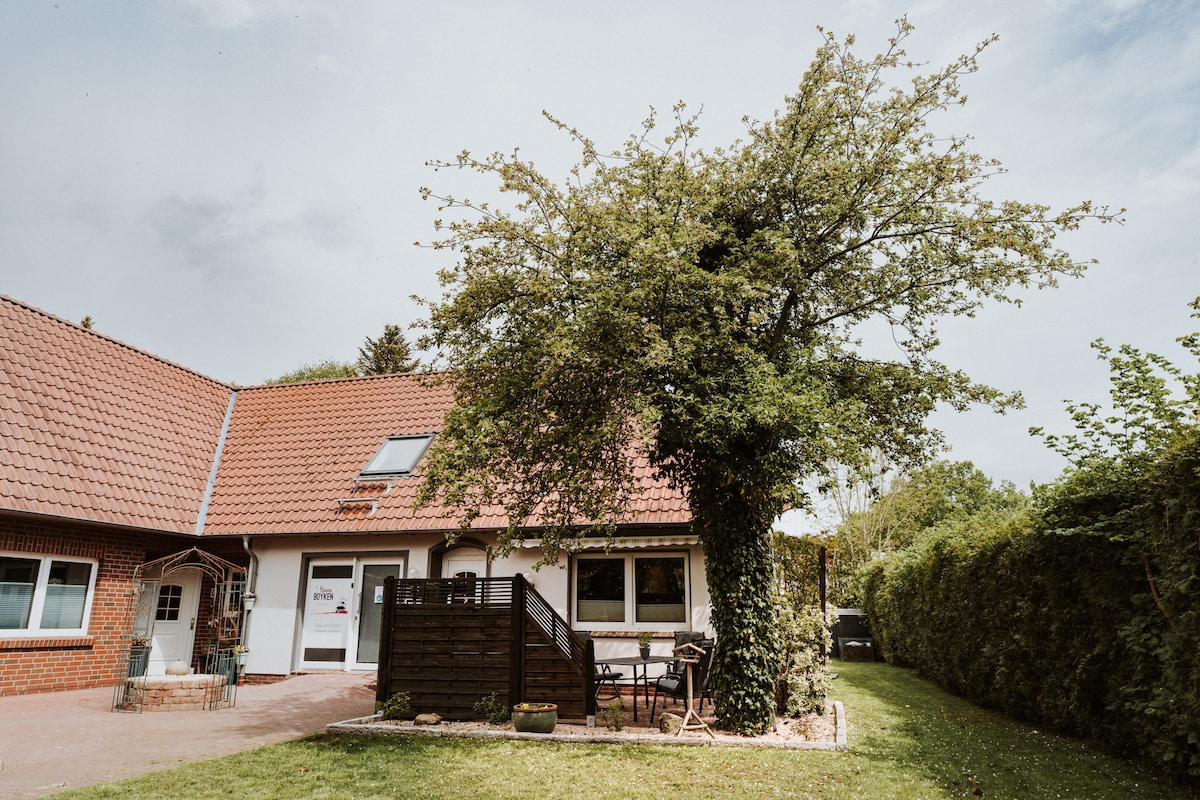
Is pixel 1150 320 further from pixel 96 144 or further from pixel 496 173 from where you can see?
pixel 96 144

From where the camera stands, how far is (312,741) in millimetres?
8805

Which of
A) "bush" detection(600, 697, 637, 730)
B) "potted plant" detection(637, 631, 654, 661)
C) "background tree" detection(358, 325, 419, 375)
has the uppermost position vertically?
"background tree" detection(358, 325, 419, 375)

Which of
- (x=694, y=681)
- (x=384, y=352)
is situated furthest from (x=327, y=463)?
(x=384, y=352)

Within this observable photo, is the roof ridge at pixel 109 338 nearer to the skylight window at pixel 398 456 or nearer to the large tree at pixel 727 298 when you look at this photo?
the skylight window at pixel 398 456

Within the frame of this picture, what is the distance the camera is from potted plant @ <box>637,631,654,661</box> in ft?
40.0

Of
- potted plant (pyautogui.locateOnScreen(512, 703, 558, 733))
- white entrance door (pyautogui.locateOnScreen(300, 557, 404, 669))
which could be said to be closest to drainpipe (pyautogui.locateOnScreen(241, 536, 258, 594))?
white entrance door (pyautogui.locateOnScreen(300, 557, 404, 669))

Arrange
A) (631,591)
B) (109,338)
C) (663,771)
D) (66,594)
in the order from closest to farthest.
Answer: (663,771), (66,594), (631,591), (109,338)

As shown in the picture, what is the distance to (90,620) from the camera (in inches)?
539

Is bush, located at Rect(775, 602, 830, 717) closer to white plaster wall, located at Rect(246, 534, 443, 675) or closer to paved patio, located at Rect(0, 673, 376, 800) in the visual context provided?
paved patio, located at Rect(0, 673, 376, 800)

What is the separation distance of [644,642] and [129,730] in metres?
7.49

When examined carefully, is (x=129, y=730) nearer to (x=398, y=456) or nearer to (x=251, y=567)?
(x=251, y=567)

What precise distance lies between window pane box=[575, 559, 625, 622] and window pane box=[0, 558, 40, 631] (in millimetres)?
9603

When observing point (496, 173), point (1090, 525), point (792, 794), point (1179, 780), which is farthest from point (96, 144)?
point (1179, 780)

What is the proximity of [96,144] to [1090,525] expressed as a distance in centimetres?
1661
